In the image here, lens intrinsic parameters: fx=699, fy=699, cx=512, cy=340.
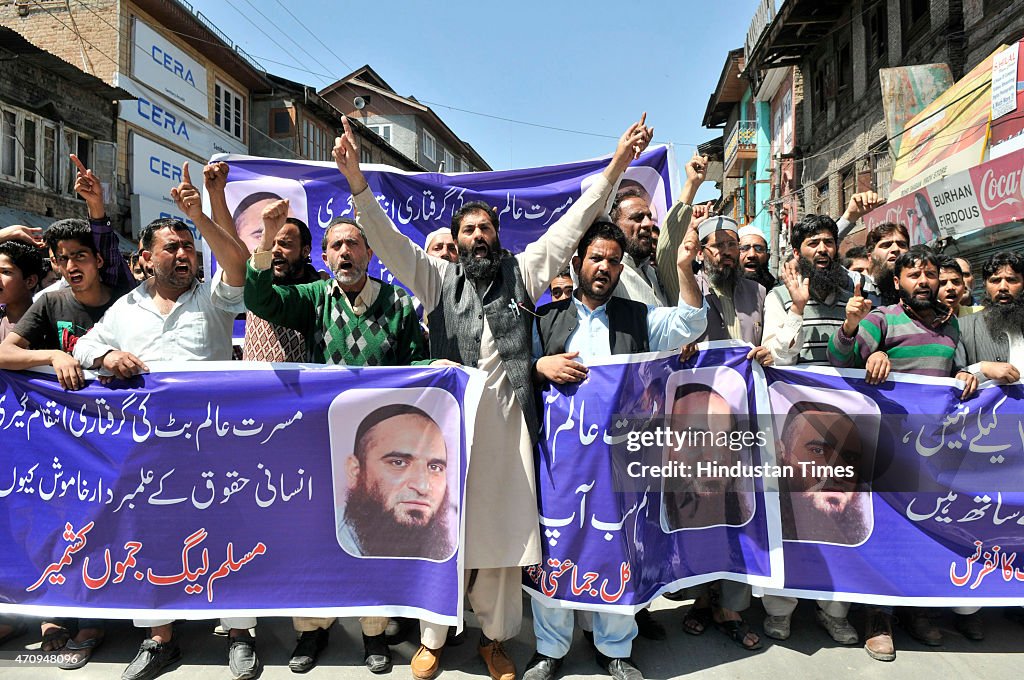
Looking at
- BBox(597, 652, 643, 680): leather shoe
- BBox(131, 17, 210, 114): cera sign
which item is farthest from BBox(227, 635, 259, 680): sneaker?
BBox(131, 17, 210, 114): cera sign

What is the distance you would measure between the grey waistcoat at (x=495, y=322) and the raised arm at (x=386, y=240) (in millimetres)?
77

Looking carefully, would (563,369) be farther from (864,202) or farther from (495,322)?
(864,202)

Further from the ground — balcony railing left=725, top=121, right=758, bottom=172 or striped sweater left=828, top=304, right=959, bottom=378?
balcony railing left=725, top=121, right=758, bottom=172

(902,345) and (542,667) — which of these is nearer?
(542,667)

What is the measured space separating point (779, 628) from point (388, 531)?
75.0 inches

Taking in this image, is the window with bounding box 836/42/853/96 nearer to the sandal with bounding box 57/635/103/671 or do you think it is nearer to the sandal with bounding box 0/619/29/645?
the sandal with bounding box 57/635/103/671

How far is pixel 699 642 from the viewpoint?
3316 mm

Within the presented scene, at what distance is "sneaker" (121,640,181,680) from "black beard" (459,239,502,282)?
7.00 ft

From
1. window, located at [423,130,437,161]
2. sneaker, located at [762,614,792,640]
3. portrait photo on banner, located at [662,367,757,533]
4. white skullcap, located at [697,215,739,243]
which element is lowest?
sneaker, located at [762,614,792,640]

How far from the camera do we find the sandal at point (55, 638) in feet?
10.5

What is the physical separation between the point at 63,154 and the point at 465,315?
56.0 feet


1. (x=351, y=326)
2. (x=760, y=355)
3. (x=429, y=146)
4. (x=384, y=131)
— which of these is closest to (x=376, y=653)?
(x=351, y=326)

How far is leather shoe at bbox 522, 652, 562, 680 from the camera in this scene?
2.96 m

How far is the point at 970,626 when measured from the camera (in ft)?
10.8
